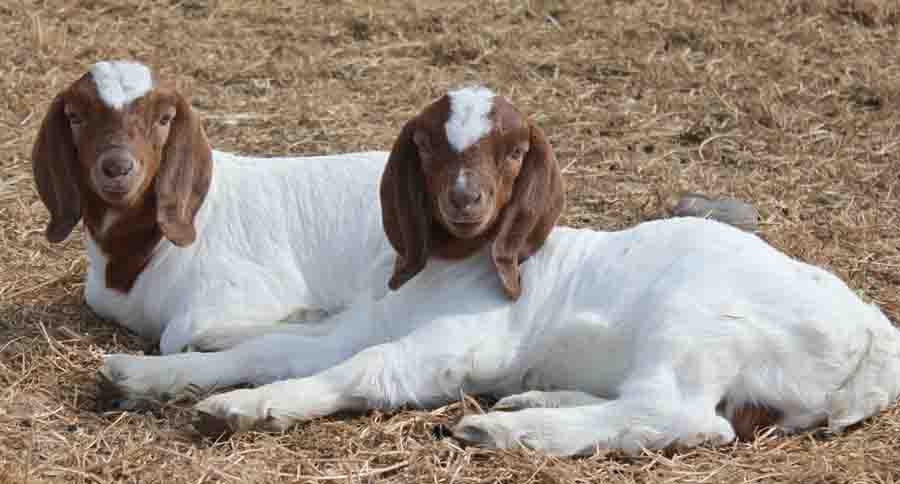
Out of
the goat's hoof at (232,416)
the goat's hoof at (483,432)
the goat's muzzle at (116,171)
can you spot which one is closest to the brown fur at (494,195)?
the goat's hoof at (483,432)

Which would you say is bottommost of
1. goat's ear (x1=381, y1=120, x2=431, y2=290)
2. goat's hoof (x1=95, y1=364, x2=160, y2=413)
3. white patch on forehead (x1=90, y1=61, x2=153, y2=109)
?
goat's hoof (x1=95, y1=364, x2=160, y2=413)

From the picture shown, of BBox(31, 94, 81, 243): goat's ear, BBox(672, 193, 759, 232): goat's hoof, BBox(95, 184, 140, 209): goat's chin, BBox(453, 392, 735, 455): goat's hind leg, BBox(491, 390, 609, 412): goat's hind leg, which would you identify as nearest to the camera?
BBox(453, 392, 735, 455): goat's hind leg

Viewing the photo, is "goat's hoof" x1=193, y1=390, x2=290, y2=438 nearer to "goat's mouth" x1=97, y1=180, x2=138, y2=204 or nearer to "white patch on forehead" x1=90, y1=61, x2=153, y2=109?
"goat's mouth" x1=97, y1=180, x2=138, y2=204

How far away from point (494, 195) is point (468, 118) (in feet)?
0.96

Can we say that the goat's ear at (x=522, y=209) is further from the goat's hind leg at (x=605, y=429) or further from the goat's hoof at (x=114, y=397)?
the goat's hoof at (x=114, y=397)

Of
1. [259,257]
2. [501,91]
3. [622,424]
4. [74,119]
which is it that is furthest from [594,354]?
[501,91]

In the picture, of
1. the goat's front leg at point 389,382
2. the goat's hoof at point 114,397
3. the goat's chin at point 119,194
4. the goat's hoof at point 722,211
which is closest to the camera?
the goat's front leg at point 389,382

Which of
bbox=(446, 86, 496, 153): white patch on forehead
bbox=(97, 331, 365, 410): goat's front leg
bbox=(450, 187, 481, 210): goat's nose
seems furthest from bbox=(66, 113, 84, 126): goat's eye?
bbox=(450, 187, 481, 210): goat's nose

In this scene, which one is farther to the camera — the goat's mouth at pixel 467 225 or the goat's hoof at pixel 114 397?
the goat's hoof at pixel 114 397

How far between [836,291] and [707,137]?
3.43 metres

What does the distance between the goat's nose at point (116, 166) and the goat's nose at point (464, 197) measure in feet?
4.02

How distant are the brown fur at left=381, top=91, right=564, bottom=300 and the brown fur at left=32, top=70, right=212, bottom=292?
0.83 metres

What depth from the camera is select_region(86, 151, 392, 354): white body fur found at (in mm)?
5684

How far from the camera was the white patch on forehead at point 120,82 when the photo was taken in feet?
17.5
